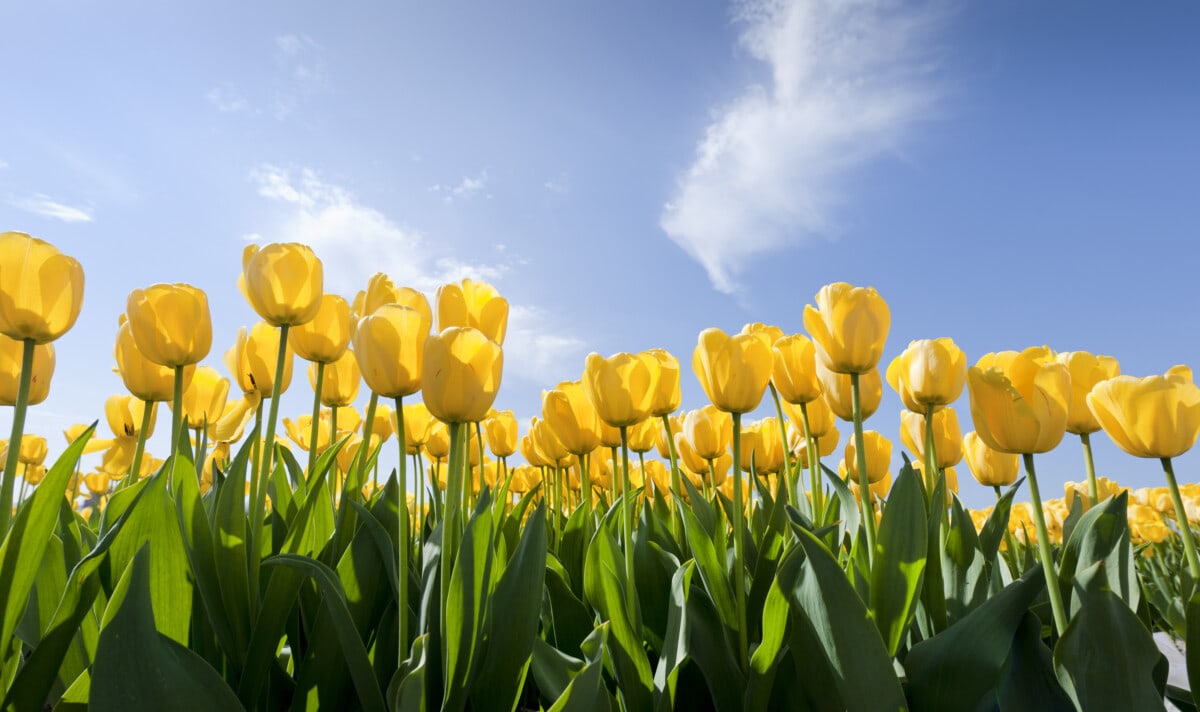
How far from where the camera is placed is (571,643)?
1915mm

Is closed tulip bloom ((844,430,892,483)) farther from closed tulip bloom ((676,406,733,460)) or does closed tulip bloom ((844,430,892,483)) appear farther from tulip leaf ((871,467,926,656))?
tulip leaf ((871,467,926,656))

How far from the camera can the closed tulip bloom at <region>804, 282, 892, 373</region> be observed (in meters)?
1.83

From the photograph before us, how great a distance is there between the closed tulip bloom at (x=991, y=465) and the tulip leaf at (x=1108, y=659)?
4.04 ft

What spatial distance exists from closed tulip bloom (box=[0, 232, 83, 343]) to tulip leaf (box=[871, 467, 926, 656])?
5.82 ft

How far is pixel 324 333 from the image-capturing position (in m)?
1.99

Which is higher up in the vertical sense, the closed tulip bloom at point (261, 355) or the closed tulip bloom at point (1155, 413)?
the closed tulip bloom at point (261, 355)

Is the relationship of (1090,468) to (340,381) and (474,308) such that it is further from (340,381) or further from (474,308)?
(340,381)

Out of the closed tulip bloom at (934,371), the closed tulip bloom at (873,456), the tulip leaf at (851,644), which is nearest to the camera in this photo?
the tulip leaf at (851,644)

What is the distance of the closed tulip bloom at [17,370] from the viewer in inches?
73.2

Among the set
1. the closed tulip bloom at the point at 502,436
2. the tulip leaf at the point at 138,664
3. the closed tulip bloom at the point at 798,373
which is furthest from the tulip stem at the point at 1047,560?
the closed tulip bloom at the point at 502,436

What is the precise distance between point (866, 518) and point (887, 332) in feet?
1.62

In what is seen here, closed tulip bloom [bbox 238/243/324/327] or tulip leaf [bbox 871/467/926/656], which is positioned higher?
closed tulip bloom [bbox 238/243/324/327]

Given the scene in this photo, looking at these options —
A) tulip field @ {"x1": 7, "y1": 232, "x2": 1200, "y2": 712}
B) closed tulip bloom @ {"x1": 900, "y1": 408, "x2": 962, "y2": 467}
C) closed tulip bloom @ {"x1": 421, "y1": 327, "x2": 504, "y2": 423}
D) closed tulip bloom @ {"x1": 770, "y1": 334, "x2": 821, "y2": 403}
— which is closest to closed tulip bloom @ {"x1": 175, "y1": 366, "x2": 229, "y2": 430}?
tulip field @ {"x1": 7, "y1": 232, "x2": 1200, "y2": 712}

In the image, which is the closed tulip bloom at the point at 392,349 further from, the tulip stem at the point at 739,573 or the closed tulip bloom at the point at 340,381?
the closed tulip bloom at the point at 340,381
